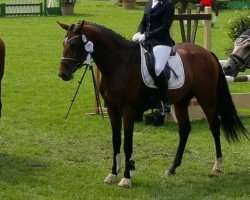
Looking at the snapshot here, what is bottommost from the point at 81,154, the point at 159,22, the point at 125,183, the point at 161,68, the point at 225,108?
the point at 81,154

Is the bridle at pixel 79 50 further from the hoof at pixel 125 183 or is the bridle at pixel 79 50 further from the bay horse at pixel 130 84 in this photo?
the hoof at pixel 125 183

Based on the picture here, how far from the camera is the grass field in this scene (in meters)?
7.99

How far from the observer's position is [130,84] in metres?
8.12

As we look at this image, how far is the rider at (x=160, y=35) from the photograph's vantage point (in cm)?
821

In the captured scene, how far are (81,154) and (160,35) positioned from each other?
254 cm

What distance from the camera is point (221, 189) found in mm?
8156

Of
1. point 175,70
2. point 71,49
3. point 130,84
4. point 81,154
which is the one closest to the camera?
point 71,49

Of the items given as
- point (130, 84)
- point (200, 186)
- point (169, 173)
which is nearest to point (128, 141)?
point (130, 84)

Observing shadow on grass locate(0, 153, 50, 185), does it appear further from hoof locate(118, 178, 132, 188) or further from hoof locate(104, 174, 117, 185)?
hoof locate(118, 178, 132, 188)

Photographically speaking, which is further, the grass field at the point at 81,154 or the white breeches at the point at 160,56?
the white breeches at the point at 160,56

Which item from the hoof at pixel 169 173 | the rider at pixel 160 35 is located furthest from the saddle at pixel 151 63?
the hoof at pixel 169 173

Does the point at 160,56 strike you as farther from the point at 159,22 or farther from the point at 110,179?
the point at 110,179

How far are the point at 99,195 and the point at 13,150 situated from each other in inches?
107

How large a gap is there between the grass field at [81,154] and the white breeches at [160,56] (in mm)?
1443
